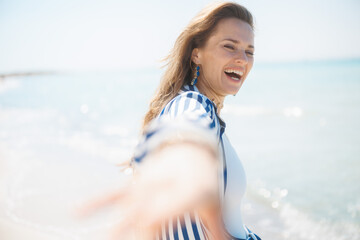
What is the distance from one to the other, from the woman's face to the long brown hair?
0.12 feet

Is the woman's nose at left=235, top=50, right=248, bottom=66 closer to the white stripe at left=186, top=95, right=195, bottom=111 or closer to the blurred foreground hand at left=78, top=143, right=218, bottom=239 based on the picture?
the white stripe at left=186, top=95, right=195, bottom=111

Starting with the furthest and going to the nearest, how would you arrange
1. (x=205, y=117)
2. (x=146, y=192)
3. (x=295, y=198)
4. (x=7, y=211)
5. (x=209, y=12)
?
(x=295, y=198) < (x=7, y=211) < (x=209, y=12) < (x=205, y=117) < (x=146, y=192)

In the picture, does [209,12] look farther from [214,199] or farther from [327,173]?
[327,173]

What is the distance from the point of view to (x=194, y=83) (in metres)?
1.79

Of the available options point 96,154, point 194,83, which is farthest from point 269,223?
point 96,154

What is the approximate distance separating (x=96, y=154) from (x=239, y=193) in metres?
8.05

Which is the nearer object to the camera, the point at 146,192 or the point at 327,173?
the point at 146,192

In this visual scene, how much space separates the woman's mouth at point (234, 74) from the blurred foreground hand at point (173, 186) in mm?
1139

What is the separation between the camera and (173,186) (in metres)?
0.68

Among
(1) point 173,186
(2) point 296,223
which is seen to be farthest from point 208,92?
(2) point 296,223

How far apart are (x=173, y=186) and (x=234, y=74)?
1.33m

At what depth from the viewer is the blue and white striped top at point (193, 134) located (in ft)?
2.85

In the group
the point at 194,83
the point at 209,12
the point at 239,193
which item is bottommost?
the point at 239,193

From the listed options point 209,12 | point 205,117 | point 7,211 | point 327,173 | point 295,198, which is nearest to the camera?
point 205,117
